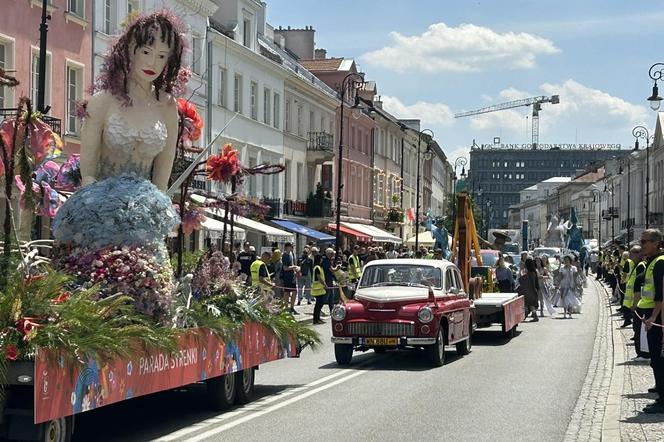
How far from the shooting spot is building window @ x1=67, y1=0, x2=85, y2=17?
102 ft

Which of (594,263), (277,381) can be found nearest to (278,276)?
(277,381)

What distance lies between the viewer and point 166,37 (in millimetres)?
11039

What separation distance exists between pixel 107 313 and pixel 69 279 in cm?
39

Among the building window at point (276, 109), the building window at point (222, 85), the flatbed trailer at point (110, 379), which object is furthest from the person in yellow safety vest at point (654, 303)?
the building window at point (276, 109)

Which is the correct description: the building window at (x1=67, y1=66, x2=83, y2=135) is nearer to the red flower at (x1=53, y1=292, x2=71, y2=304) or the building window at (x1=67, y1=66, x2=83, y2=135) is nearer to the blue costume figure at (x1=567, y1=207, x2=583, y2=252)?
the red flower at (x1=53, y1=292, x2=71, y2=304)

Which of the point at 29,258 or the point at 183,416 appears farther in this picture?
the point at 183,416

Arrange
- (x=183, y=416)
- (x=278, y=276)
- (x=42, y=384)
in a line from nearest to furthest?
(x=42, y=384), (x=183, y=416), (x=278, y=276)

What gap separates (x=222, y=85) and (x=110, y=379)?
A: 36.3m

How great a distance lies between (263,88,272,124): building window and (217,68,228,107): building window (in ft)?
19.0

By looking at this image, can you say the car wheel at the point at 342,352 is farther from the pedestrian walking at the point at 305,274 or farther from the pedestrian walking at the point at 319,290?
the pedestrian walking at the point at 305,274

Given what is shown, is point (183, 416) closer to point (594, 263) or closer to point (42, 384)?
point (42, 384)

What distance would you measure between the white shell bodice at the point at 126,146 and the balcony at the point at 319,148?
4706cm

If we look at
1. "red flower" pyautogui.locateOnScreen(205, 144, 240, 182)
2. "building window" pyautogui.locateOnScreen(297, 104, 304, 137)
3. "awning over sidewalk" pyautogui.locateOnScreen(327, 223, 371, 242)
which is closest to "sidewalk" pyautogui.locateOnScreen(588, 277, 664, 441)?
"red flower" pyautogui.locateOnScreen(205, 144, 240, 182)

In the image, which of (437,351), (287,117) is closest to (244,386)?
(437,351)
